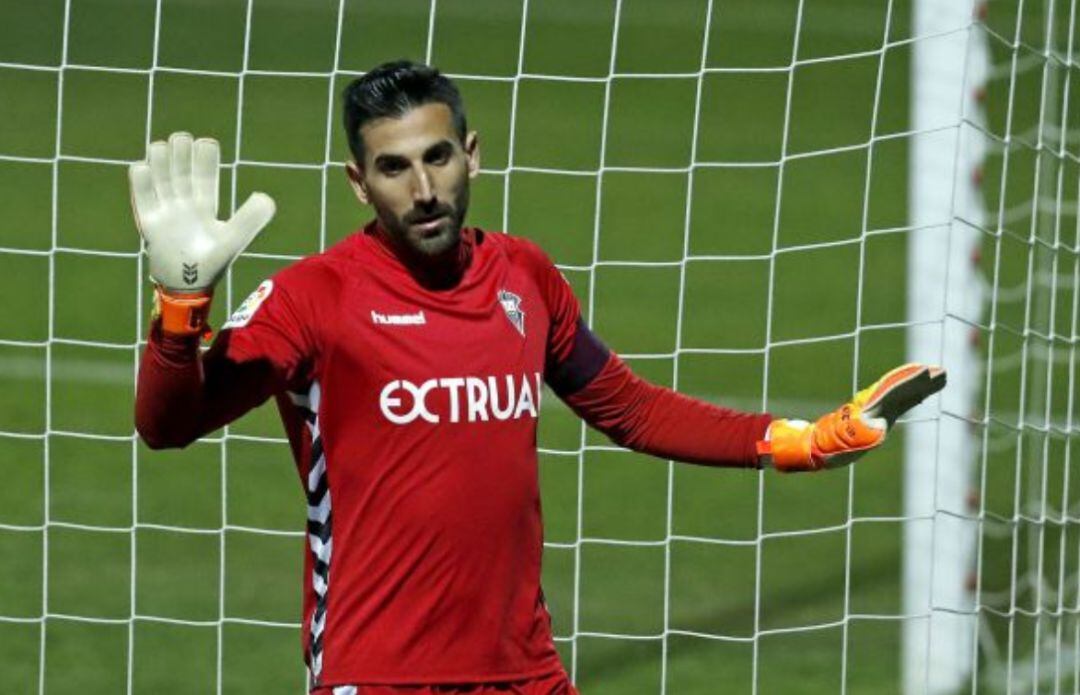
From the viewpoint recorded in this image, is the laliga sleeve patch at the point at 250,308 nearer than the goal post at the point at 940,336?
Yes

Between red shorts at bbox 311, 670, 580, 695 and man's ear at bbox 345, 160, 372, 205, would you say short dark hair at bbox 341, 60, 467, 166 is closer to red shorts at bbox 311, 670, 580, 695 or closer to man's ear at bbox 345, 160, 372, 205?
man's ear at bbox 345, 160, 372, 205

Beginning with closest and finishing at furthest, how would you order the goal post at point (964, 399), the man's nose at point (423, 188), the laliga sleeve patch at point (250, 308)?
the laliga sleeve patch at point (250, 308), the man's nose at point (423, 188), the goal post at point (964, 399)

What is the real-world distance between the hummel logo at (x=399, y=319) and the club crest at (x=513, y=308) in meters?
0.19

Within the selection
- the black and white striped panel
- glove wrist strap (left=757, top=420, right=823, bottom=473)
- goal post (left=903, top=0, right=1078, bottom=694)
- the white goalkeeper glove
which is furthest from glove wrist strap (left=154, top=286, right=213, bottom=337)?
goal post (left=903, top=0, right=1078, bottom=694)

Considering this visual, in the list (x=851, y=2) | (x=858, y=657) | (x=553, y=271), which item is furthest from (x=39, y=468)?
(x=851, y=2)

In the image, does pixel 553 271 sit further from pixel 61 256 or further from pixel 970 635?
pixel 61 256

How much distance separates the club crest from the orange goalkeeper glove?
0.60 m

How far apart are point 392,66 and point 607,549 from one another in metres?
4.52

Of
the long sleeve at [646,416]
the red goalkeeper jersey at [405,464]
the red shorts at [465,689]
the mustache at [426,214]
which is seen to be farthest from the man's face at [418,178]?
the red shorts at [465,689]

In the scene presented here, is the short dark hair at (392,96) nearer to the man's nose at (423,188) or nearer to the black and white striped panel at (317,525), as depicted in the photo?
the man's nose at (423,188)

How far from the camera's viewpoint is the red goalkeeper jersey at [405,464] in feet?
14.3

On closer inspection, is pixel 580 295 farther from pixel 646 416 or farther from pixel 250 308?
pixel 250 308

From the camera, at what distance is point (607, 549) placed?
8781 mm

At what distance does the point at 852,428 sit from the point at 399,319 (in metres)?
0.97
